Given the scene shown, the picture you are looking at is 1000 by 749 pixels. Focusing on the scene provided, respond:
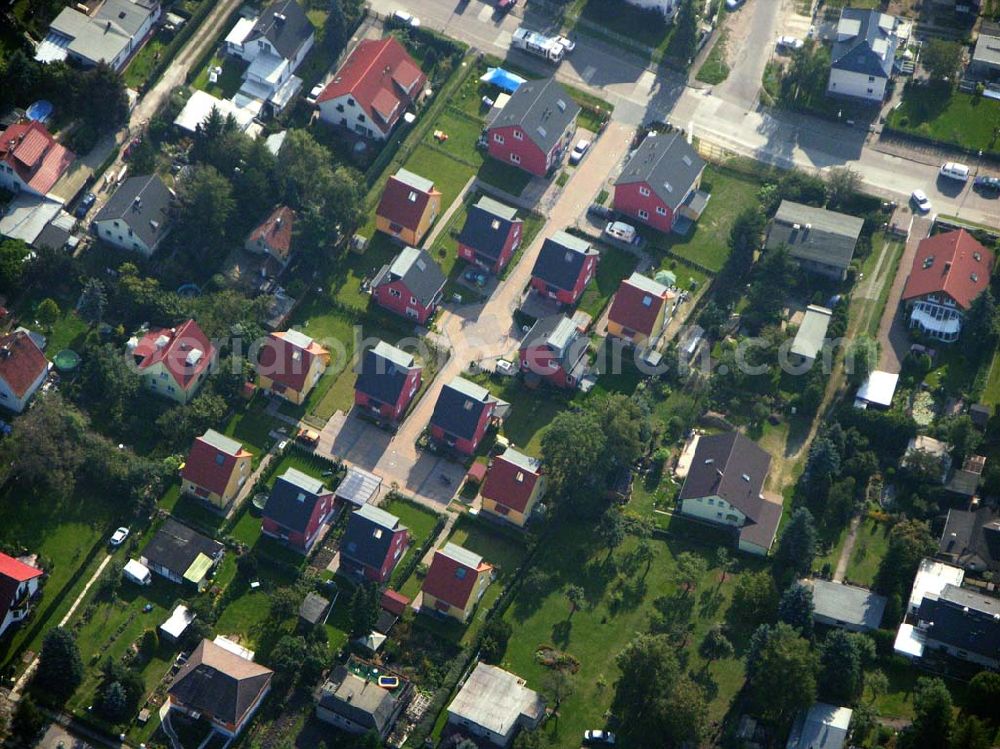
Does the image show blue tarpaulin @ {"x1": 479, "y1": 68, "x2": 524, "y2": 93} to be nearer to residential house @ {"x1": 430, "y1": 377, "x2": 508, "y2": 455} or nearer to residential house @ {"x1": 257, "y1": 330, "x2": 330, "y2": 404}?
residential house @ {"x1": 257, "y1": 330, "x2": 330, "y2": 404}

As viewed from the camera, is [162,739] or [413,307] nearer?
[162,739]

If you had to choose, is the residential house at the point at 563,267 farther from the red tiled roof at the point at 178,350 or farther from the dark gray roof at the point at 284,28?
the dark gray roof at the point at 284,28

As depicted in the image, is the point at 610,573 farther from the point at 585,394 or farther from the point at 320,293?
the point at 320,293

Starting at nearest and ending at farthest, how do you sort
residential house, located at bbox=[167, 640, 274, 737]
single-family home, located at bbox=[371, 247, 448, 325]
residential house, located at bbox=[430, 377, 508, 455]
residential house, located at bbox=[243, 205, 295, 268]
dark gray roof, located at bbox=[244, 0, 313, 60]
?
1. residential house, located at bbox=[167, 640, 274, 737]
2. residential house, located at bbox=[430, 377, 508, 455]
3. single-family home, located at bbox=[371, 247, 448, 325]
4. residential house, located at bbox=[243, 205, 295, 268]
5. dark gray roof, located at bbox=[244, 0, 313, 60]

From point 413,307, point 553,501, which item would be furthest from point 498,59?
point 553,501

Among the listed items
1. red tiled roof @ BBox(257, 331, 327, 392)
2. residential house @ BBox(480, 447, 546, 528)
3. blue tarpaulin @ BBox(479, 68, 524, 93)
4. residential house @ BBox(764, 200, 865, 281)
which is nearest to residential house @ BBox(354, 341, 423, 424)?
red tiled roof @ BBox(257, 331, 327, 392)

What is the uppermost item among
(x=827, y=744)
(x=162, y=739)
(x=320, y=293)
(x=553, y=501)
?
(x=320, y=293)

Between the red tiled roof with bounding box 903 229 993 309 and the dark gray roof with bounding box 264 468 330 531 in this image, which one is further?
Answer: the red tiled roof with bounding box 903 229 993 309
